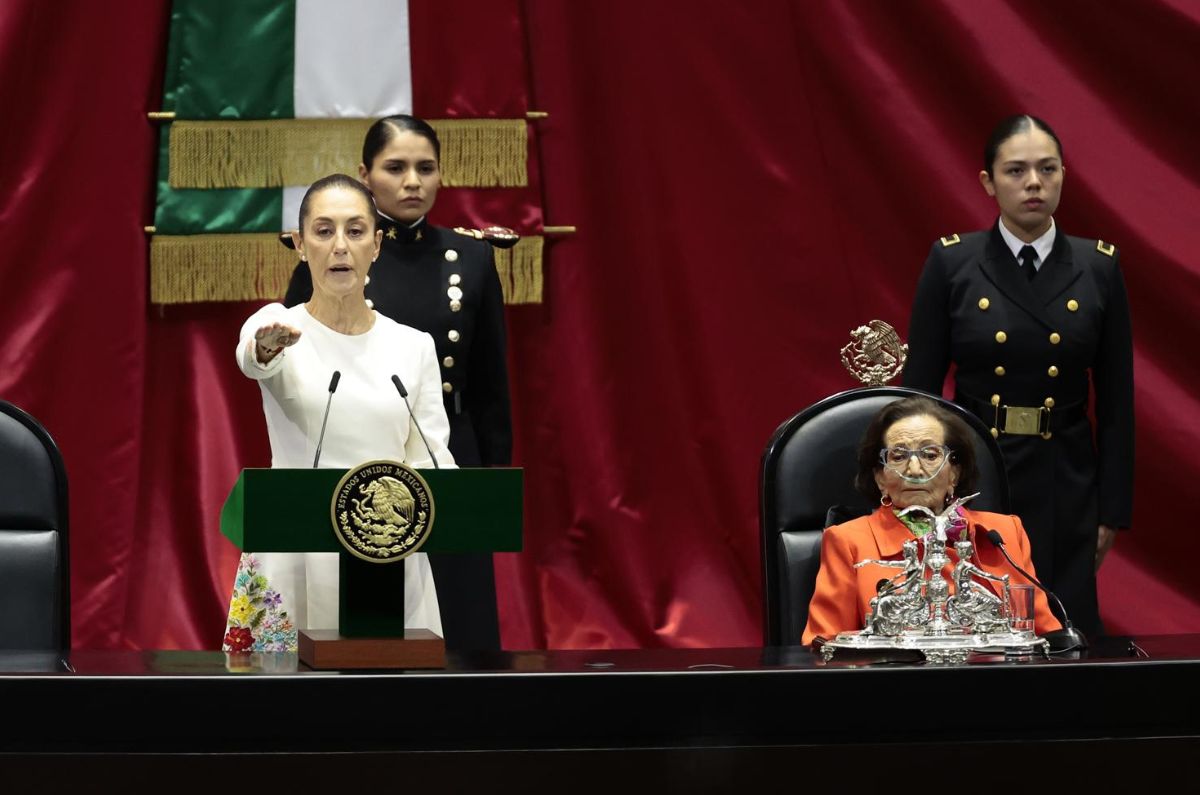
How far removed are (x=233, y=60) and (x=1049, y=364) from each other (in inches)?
86.9

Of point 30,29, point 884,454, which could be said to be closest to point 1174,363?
Answer: point 884,454

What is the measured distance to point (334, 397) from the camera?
8.45 feet

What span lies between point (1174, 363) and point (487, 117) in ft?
6.29

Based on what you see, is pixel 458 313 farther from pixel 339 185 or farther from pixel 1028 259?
pixel 1028 259

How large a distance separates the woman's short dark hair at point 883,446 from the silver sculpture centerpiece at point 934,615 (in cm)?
44

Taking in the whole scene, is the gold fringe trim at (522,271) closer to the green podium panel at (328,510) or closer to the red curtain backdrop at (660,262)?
the red curtain backdrop at (660,262)

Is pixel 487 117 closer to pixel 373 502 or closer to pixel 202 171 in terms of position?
pixel 202 171

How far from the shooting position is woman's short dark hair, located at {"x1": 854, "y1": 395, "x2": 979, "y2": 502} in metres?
2.48

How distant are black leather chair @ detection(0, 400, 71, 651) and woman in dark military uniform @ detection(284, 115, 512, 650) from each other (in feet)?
2.82

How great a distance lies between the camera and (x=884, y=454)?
96.4 inches

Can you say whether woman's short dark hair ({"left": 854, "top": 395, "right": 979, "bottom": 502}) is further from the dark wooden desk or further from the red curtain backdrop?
the red curtain backdrop

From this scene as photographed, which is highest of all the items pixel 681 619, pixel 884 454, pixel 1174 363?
pixel 1174 363

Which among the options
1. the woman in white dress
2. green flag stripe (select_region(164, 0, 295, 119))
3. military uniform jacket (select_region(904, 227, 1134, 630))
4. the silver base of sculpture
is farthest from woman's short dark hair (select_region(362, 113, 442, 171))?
the silver base of sculpture

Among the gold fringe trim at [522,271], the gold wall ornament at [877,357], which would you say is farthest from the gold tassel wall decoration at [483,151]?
the gold wall ornament at [877,357]
